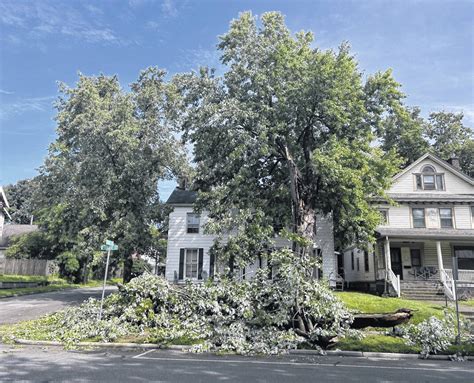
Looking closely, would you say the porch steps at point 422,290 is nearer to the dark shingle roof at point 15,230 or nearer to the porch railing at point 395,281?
the porch railing at point 395,281

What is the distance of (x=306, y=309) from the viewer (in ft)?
38.9

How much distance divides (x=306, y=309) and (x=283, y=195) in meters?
9.75

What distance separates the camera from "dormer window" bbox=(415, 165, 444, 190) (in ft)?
87.7

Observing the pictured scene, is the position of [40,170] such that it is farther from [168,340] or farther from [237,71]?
[168,340]

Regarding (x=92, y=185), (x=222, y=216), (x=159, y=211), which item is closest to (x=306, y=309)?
(x=222, y=216)

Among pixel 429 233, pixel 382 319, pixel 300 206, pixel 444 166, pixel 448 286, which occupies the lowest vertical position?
pixel 382 319

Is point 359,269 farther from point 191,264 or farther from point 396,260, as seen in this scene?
point 191,264

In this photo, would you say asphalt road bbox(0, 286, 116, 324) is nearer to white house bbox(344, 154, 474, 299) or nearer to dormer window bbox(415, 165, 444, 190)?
white house bbox(344, 154, 474, 299)

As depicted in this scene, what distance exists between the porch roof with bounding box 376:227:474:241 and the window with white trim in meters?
1.16

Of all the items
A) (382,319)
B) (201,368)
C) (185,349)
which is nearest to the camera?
(201,368)

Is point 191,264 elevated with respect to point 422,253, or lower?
lower

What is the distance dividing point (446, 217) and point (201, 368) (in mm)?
22931

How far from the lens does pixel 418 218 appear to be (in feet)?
85.3

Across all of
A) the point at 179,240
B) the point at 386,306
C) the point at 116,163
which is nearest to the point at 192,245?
the point at 179,240
